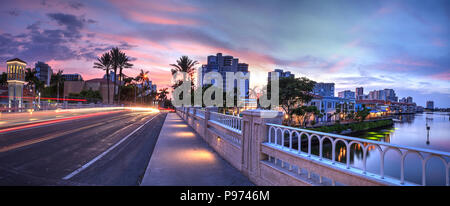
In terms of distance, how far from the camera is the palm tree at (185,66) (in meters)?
40.2

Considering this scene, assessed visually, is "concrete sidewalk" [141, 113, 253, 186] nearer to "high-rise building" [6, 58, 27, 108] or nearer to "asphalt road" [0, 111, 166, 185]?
"asphalt road" [0, 111, 166, 185]

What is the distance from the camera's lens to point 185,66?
4016 centimetres

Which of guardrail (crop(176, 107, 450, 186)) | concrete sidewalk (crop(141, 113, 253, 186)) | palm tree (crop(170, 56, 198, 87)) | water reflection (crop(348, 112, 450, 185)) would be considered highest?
palm tree (crop(170, 56, 198, 87))

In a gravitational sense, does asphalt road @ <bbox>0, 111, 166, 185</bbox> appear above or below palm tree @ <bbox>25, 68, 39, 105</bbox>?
below

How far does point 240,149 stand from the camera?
6.59 meters

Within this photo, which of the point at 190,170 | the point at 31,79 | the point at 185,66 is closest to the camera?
the point at 190,170

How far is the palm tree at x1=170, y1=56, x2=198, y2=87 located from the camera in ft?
132

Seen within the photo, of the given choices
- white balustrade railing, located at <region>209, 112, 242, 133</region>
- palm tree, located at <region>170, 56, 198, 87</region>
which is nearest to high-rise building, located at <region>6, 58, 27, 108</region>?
palm tree, located at <region>170, 56, 198, 87</region>

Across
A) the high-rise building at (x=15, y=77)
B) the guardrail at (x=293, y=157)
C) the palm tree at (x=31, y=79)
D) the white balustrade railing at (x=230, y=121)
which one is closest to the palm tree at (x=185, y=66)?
the high-rise building at (x=15, y=77)

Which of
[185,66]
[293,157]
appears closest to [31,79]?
[185,66]

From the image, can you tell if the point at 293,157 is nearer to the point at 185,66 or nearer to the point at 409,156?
the point at 185,66
